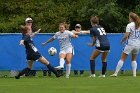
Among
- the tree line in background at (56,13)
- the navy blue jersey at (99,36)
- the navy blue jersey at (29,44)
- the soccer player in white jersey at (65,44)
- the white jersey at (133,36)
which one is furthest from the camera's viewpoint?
the tree line in background at (56,13)

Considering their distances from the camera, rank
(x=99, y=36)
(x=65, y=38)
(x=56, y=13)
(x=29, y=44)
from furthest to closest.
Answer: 1. (x=56, y=13)
2. (x=65, y=38)
3. (x=99, y=36)
4. (x=29, y=44)

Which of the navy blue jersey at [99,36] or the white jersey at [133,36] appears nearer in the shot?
the white jersey at [133,36]

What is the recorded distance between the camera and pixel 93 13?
122ft

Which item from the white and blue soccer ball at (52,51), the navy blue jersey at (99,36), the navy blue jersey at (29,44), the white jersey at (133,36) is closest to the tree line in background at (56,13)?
the white and blue soccer ball at (52,51)

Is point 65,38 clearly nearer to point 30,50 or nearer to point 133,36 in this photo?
point 30,50

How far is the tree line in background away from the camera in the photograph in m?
38.3

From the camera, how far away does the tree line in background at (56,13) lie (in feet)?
126

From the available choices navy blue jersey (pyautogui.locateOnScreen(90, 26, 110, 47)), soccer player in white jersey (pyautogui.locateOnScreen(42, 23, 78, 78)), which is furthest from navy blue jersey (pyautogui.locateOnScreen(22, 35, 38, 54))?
navy blue jersey (pyautogui.locateOnScreen(90, 26, 110, 47))

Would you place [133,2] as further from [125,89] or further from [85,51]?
[125,89]

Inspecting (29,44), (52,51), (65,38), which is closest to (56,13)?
(52,51)

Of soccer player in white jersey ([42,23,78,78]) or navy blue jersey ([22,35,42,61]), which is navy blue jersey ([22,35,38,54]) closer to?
navy blue jersey ([22,35,42,61])

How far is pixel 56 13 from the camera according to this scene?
1721 inches

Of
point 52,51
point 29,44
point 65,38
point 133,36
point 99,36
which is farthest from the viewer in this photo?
point 52,51

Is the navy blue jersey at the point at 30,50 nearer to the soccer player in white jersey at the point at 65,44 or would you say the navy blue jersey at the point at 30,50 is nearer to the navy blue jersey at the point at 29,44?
the navy blue jersey at the point at 29,44
